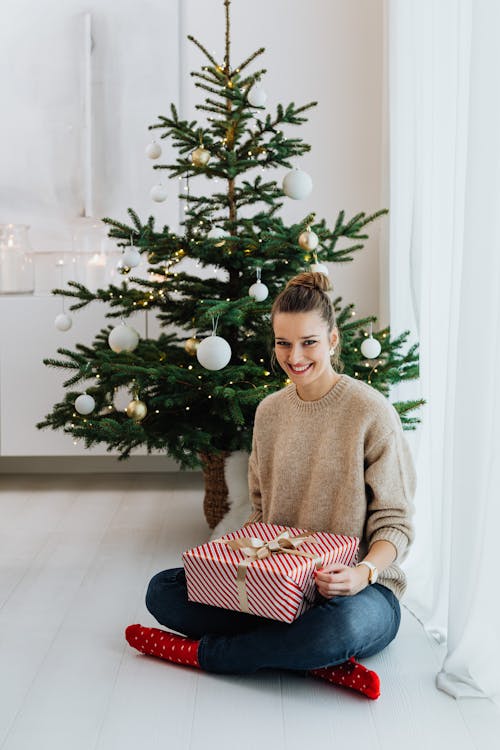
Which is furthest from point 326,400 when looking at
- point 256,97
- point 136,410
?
point 256,97

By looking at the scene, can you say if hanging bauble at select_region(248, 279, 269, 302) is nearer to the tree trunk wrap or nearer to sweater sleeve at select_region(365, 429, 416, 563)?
the tree trunk wrap

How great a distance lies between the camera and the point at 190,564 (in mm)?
1810

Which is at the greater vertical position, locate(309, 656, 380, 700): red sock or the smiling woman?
the smiling woman

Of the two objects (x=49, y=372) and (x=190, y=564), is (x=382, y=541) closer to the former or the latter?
(x=190, y=564)

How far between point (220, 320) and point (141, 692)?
3.50 feet

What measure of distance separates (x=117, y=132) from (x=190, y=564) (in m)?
2.32

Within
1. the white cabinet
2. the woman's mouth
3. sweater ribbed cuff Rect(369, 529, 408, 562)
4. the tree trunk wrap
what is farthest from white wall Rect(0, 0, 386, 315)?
sweater ribbed cuff Rect(369, 529, 408, 562)

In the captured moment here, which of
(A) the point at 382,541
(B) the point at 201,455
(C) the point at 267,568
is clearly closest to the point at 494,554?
(A) the point at 382,541

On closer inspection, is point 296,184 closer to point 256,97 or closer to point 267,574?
point 256,97

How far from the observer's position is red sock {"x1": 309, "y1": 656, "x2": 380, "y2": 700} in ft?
5.69

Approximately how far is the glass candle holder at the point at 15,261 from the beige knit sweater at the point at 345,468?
189 centimetres

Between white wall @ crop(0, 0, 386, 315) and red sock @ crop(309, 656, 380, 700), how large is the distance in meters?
2.03

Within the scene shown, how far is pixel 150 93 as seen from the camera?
11.8 feet

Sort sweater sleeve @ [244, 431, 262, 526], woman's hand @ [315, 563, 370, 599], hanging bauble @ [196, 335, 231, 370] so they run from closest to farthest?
woman's hand @ [315, 563, 370, 599] < sweater sleeve @ [244, 431, 262, 526] < hanging bauble @ [196, 335, 231, 370]
